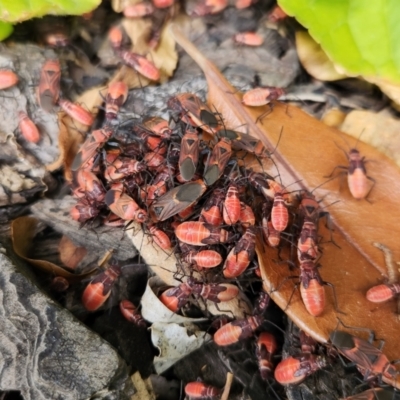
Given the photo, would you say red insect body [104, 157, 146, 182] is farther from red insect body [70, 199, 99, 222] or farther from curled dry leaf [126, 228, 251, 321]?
curled dry leaf [126, 228, 251, 321]

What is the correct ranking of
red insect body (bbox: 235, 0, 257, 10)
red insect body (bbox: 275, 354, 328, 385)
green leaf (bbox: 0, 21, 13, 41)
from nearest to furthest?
red insect body (bbox: 275, 354, 328, 385)
green leaf (bbox: 0, 21, 13, 41)
red insect body (bbox: 235, 0, 257, 10)

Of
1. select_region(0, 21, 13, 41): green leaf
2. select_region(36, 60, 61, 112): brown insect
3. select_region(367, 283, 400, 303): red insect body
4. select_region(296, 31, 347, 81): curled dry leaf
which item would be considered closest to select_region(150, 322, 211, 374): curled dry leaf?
select_region(367, 283, 400, 303): red insect body

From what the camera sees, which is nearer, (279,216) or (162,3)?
(279,216)

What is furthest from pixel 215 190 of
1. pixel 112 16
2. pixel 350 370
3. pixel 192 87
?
pixel 112 16

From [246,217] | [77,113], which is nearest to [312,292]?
[246,217]

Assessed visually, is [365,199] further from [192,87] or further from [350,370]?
[192,87]

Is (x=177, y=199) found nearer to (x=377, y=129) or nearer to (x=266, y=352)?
(x=266, y=352)

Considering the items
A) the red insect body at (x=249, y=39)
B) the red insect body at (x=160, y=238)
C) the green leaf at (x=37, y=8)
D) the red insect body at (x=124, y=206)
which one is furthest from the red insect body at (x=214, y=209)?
the green leaf at (x=37, y=8)
